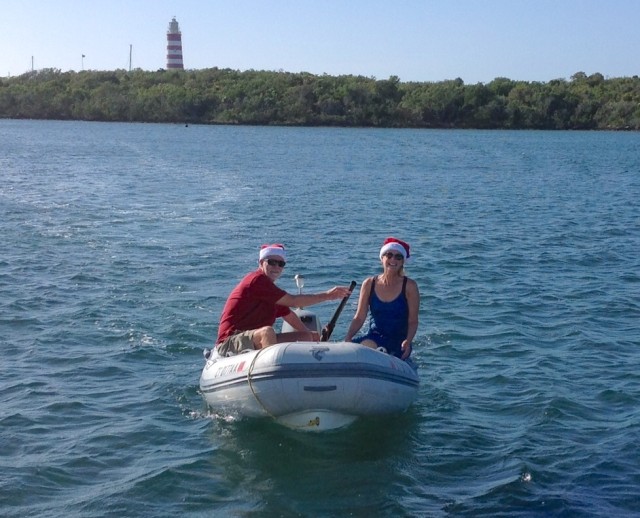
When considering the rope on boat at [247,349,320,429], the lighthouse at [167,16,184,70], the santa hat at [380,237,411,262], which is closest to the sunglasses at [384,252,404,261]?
the santa hat at [380,237,411,262]

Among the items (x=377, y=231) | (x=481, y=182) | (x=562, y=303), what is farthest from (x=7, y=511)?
(x=481, y=182)

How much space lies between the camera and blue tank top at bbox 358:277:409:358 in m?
9.31

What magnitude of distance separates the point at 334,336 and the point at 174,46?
134269 millimetres

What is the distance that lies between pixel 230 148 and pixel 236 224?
35145 millimetres

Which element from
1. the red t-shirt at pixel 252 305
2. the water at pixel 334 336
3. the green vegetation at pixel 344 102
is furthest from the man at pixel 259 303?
the green vegetation at pixel 344 102

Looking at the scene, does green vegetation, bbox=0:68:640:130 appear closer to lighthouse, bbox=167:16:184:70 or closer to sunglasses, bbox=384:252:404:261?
lighthouse, bbox=167:16:184:70

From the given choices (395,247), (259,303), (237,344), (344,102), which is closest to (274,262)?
(259,303)

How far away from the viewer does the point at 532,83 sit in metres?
109

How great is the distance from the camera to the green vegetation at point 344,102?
329ft

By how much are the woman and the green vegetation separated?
92931 millimetres

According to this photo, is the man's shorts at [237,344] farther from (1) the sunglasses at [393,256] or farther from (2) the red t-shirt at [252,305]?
(1) the sunglasses at [393,256]

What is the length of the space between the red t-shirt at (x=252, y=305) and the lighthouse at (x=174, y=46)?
135164mm

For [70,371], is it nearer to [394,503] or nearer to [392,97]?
[394,503]

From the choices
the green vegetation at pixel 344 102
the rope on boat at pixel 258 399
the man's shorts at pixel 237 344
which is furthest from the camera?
the green vegetation at pixel 344 102
